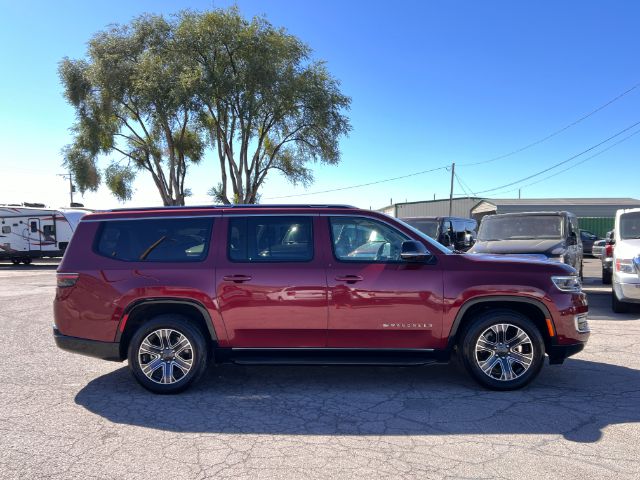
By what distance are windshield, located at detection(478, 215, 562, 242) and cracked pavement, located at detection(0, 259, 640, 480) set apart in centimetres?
530

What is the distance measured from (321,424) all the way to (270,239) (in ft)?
6.10

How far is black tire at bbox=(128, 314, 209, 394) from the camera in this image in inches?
191

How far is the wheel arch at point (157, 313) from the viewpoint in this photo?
4.88 meters

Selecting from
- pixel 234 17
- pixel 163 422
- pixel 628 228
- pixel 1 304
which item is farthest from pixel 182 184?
pixel 163 422

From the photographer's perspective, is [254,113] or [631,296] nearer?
[631,296]

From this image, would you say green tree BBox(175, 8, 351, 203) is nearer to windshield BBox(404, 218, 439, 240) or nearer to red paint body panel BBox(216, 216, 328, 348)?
windshield BBox(404, 218, 439, 240)

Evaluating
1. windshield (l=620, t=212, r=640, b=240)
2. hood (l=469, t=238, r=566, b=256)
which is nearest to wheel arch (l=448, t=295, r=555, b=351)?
hood (l=469, t=238, r=566, b=256)

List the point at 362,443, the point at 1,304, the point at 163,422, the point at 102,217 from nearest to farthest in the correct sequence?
the point at 362,443 < the point at 163,422 < the point at 102,217 < the point at 1,304

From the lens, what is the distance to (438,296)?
4758mm

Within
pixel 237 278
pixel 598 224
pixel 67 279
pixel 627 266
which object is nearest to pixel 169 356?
pixel 237 278

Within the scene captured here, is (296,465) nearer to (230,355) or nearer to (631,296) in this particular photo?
(230,355)

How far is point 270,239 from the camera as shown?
4.99 meters

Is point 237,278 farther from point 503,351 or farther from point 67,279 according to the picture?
point 503,351

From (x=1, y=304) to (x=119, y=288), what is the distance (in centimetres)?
816
